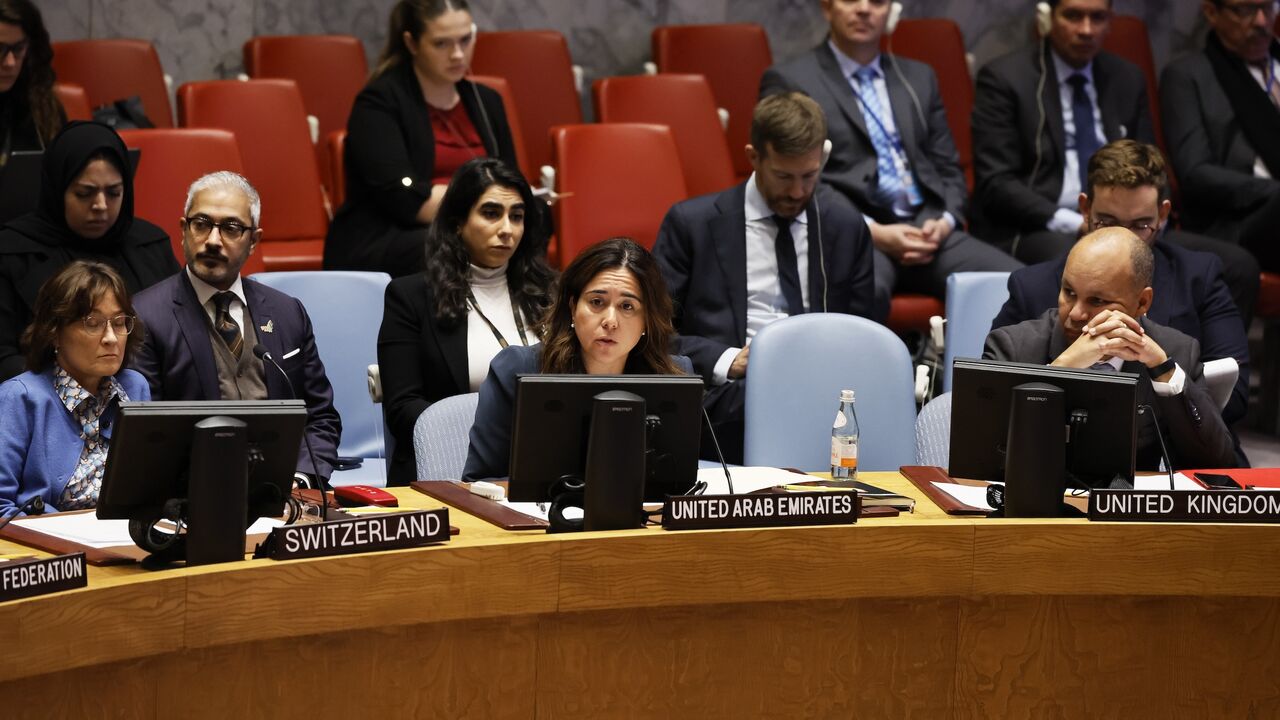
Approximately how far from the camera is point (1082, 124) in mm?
4816

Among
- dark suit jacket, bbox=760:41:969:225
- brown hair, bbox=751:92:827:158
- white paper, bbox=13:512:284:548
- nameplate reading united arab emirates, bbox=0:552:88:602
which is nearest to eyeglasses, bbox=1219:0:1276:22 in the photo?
dark suit jacket, bbox=760:41:969:225

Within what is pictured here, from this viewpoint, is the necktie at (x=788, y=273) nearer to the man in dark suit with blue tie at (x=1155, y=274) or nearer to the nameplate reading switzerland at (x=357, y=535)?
the man in dark suit with blue tie at (x=1155, y=274)

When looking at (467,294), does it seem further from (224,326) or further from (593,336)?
(593,336)

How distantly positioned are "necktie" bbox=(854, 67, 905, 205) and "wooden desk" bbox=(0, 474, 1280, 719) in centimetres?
231

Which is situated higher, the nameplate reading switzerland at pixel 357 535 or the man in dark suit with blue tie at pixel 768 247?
the man in dark suit with blue tie at pixel 768 247

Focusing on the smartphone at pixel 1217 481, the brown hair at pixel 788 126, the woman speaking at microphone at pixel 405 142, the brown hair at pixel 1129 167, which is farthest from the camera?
the woman speaking at microphone at pixel 405 142

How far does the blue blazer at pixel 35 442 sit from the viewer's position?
2.50 m

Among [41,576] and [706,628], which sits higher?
[41,576]

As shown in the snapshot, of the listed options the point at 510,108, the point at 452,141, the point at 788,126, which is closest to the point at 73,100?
the point at 452,141

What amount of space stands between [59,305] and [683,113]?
270 cm

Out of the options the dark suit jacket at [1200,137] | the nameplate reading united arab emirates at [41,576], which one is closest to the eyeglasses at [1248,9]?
the dark suit jacket at [1200,137]

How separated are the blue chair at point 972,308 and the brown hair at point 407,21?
1599 millimetres

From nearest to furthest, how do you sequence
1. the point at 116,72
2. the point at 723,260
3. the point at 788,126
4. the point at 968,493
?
1. the point at 968,493
2. the point at 788,126
3. the point at 723,260
4. the point at 116,72

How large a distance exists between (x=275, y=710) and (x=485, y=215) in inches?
62.9
